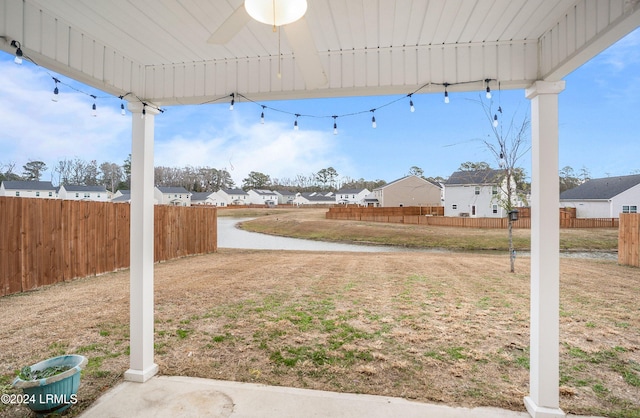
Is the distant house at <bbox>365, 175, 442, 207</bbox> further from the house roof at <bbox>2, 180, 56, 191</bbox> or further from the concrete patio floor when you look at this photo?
the concrete patio floor

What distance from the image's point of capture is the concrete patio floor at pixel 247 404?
221 centimetres

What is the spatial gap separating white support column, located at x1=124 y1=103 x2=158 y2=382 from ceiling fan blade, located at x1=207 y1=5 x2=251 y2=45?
1.32 m

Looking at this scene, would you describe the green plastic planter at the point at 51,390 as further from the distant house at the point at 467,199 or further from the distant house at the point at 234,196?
the distant house at the point at 234,196

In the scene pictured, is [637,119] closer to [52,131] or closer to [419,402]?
[419,402]

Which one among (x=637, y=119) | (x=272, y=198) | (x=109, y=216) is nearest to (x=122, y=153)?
(x=109, y=216)

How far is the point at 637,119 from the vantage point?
19.6m

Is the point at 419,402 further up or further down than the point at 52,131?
further down

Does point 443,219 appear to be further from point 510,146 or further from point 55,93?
point 55,93

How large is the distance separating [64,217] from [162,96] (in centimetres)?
493

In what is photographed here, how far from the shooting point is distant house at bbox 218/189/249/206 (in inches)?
2167

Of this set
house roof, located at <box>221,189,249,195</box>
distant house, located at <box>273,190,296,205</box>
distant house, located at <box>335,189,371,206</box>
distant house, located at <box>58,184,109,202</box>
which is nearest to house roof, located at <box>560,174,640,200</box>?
distant house, located at <box>335,189,371,206</box>

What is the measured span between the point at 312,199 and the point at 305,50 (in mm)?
58970

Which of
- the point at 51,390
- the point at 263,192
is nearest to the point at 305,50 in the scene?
the point at 51,390

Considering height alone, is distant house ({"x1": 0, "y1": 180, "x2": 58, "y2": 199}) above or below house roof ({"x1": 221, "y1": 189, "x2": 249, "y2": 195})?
below
